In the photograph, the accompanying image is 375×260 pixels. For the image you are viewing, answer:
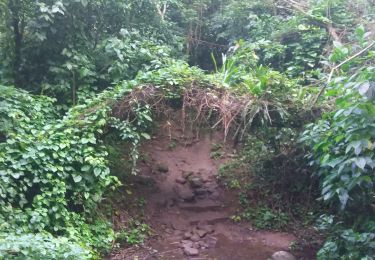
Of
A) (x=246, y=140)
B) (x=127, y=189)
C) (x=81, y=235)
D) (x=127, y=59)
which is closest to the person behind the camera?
Answer: (x=81, y=235)

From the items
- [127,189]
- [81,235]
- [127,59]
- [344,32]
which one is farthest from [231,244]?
[344,32]

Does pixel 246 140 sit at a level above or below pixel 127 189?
above

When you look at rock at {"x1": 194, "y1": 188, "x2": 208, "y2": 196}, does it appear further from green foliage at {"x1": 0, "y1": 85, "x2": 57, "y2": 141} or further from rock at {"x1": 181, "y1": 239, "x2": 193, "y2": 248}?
green foliage at {"x1": 0, "y1": 85, "x2": 57, "y2": 141}

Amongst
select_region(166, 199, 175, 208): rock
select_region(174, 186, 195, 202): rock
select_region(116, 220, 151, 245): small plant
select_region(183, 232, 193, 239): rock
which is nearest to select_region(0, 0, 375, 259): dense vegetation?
select_region(116, 220, 151, 245): small plant

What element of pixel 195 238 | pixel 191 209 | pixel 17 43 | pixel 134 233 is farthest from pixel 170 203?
pixel 17 43

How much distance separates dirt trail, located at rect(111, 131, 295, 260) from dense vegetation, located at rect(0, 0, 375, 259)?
0.34 metres

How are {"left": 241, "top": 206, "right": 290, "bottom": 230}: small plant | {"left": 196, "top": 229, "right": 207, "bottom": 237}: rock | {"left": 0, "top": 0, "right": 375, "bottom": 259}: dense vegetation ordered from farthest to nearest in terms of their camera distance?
{"left": 241, "top": 206, "right": 290, "bottom": 230}: small plant
{"left": 196, "top": 229, "right": 207, "bottom": 237}: rock
{"left": 0, "top": 0, "right": 375, "bottom": 259}: dense vegetation

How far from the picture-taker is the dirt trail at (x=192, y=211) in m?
5.92

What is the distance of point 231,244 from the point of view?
20.3 feet

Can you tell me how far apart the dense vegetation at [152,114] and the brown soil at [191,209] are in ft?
1.03

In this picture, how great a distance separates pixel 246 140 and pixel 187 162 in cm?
105

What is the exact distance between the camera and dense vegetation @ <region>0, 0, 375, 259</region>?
169 inches

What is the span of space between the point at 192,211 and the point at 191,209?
0.13 feet

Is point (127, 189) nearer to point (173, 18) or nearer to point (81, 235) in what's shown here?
point (81, 235)
